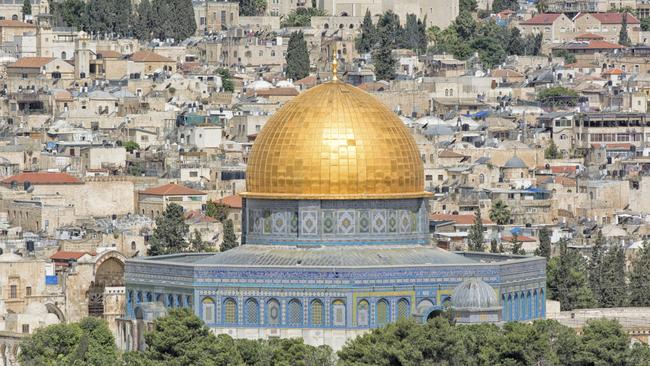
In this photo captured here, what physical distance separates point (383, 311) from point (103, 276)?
61.8 feet

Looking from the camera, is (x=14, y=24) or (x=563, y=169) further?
(x=14, y=24)

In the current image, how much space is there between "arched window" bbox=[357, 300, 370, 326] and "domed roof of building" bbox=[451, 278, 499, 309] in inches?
69.3

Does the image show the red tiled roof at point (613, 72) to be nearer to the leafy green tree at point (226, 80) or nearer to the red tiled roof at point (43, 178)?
the leafy green tree at point (226, 80)

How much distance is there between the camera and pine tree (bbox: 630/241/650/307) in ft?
286

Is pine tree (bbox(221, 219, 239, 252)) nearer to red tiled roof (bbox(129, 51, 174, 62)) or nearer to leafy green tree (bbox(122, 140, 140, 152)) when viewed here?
leafy green tree (bbox(122, 140, 140, 152))

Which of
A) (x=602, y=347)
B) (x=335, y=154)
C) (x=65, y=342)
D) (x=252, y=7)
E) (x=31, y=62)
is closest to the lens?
(x=602, y=347)

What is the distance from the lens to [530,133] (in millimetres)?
135000

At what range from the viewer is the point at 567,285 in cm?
8581

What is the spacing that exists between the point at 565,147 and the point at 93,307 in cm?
4980

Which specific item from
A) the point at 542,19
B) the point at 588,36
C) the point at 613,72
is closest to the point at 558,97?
the point at 613,72

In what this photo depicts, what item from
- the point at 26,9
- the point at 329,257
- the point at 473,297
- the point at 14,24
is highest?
the point at 26,9

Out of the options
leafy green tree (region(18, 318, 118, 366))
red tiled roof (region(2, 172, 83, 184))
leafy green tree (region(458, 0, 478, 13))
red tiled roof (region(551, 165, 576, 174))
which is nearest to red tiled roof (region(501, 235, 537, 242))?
red tiled roof (region(2, 172, 83, 184))

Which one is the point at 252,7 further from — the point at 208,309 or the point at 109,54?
the point at 208,309

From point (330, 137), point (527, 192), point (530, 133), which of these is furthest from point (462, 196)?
point (330, 137)
